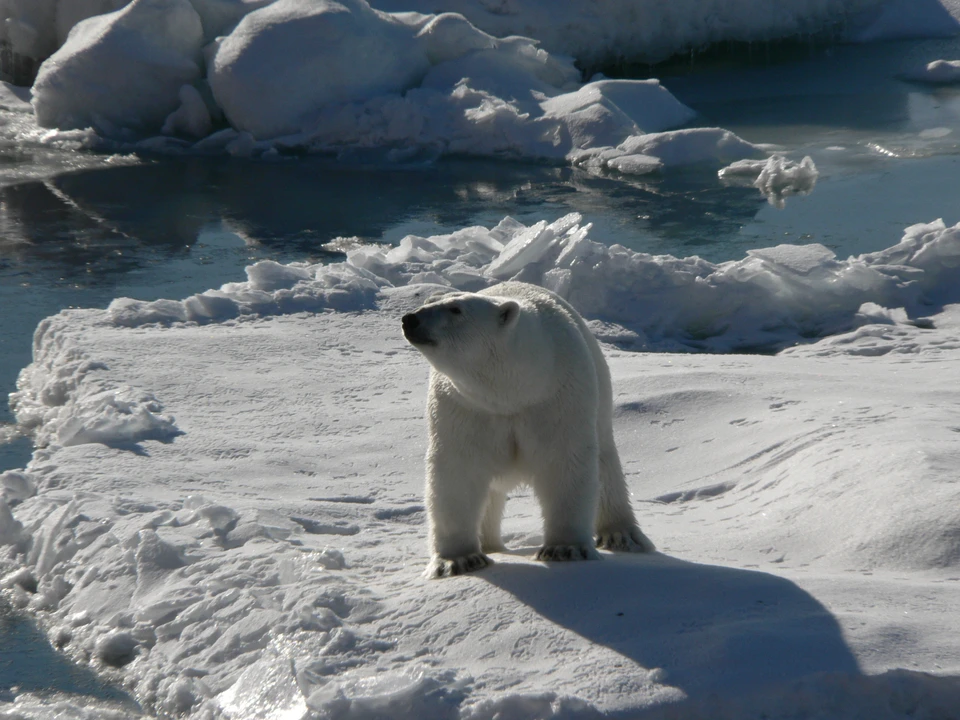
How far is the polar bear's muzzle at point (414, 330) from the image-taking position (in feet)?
10.4

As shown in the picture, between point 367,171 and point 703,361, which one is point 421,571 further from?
point 367,171

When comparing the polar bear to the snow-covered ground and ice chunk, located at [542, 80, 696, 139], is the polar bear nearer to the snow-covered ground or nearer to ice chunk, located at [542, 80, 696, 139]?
the snow-covered ground

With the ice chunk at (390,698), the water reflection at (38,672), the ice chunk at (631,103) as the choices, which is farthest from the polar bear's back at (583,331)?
the ice chunk at (631,103)

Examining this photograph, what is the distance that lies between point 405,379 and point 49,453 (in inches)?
78.2

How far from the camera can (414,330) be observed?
10.4 feet

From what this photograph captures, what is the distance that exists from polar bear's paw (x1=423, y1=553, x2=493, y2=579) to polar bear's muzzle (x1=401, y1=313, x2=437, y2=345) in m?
0.79

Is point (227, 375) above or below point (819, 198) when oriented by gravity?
below

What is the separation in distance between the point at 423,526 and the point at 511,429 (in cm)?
133

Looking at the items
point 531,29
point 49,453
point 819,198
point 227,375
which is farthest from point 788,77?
point 49,453

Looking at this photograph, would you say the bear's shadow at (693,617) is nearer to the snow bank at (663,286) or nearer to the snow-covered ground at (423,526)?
the snow-covered ground at (423,526)

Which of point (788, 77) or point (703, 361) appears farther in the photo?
point (788, 77)

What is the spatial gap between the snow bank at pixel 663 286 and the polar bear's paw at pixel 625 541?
3.53 m

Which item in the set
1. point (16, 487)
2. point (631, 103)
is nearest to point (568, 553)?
point (16, 487)

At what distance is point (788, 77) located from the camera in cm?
1722
